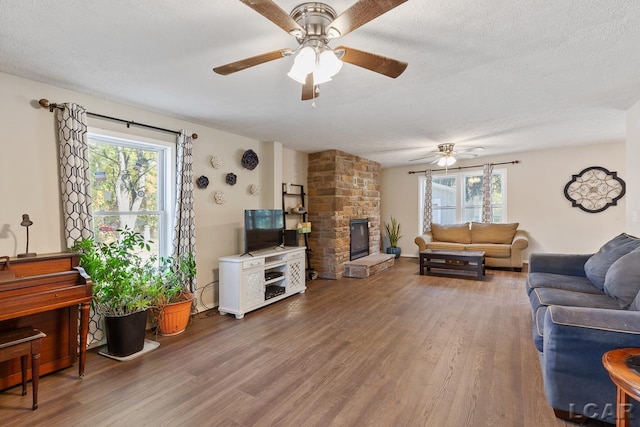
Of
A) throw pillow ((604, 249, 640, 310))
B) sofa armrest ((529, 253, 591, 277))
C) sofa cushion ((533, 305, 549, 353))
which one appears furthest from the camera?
sofa armrest ((529, 253, 591, 277))

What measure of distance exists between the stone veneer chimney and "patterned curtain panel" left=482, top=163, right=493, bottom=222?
284cm

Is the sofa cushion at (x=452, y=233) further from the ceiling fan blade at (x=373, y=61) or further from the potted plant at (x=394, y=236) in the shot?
the ceiling fan blade at (x=373, y=61)

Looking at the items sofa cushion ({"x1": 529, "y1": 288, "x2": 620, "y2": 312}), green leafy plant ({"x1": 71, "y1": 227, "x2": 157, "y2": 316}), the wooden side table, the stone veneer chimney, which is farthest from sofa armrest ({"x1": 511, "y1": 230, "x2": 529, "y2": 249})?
green leafy plant ({"x1": 71, "y1": 227, "x2": 157, "y2": 316})

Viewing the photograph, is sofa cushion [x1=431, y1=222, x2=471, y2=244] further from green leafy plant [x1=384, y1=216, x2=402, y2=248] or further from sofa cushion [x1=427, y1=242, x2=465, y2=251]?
green leafy plant [x1=384, y1=216, x2=402, y2=248]

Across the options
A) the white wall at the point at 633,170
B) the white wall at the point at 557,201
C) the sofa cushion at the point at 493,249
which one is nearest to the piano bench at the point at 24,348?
the white wall at the point at 633,170

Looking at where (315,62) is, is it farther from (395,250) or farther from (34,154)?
(395,250)

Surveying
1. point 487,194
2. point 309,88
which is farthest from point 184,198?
point 487,194

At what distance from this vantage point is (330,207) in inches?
208

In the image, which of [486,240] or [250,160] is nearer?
[250,160]

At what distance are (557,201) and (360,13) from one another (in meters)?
6.23

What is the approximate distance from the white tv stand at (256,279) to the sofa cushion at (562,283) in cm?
284

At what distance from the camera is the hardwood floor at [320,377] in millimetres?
1761

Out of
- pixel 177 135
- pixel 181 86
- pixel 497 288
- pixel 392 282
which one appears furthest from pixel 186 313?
pixel 497 288

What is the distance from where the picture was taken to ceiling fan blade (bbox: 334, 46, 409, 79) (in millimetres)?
1619
